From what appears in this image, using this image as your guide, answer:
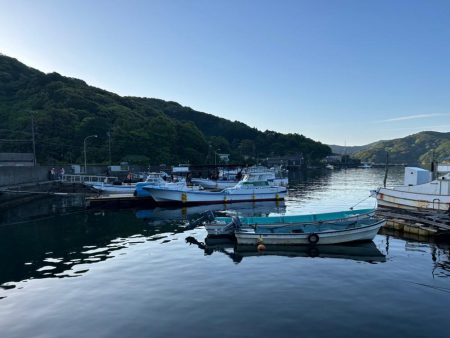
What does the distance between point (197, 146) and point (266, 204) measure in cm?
8273

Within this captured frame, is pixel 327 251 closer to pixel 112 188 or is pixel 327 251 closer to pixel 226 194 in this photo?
pixel 226 194

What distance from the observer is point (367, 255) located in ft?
73.7

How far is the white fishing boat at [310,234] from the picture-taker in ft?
79.3

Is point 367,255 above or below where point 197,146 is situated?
below

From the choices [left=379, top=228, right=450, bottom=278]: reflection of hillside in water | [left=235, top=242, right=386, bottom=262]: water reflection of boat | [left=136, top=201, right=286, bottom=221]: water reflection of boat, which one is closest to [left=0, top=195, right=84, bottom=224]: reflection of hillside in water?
[left=136, top=201, right=286, bottom=221]: water reflection of boat

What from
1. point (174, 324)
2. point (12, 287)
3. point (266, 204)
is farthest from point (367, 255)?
point (266, 204)

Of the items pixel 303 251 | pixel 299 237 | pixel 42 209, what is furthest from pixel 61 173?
pixel 303 251

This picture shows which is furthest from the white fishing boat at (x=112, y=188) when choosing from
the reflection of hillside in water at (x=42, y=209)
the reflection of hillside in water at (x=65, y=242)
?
the reflection of hillside in water at (x=65, y=242)

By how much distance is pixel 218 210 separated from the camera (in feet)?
144

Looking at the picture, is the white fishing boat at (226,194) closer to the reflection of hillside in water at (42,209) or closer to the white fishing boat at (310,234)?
the reflection of hillside in water at (42,209)

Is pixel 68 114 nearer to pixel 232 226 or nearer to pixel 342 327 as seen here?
pixel 232 226

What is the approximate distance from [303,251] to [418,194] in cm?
2019

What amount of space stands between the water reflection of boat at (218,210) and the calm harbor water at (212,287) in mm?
10018

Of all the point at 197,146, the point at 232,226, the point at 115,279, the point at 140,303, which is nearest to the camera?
the point at 140,303
